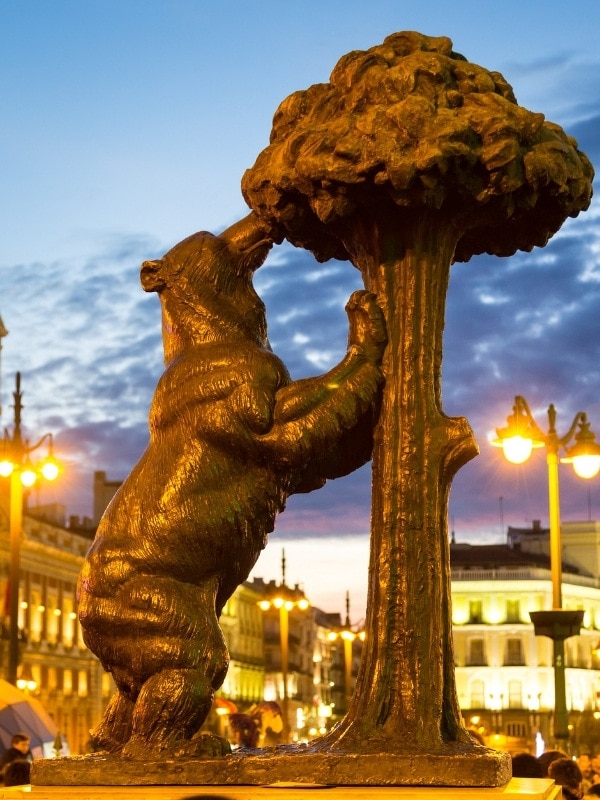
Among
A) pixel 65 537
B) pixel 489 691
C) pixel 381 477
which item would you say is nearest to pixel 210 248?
pixel 381 477

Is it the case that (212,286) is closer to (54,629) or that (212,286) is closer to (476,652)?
(54,629)

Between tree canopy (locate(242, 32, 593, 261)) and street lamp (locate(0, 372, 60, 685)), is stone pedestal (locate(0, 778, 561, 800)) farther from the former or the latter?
street lamp (locate(0, 372, 60, 685))

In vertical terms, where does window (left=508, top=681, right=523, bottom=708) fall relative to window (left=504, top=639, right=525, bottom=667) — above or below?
below

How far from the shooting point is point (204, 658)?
15.0 feet

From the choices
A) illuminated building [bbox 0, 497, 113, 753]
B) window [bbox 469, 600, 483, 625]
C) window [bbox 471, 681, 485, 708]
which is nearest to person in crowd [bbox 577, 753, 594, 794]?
illuminated building [bbox 0, 497, 113, 753]

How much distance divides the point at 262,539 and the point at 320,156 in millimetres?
1288

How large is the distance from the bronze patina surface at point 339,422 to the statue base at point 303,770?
2 centimetres

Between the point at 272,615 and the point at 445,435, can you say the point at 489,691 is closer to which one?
the point at 272,615

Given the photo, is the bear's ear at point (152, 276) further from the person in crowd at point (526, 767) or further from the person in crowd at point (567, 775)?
the person in crowd at point (526, 767)

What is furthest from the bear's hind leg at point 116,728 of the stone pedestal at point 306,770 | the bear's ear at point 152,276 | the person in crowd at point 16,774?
the person in crowd at point 16,774

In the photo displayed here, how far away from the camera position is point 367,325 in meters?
4.91

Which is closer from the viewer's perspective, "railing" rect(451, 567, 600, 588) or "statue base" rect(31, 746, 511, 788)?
"statue base" rect(31, 746, 511, 788)

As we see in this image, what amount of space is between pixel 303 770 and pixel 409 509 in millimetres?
Answer: 954

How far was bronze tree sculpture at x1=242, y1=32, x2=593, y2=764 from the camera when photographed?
462 cm
